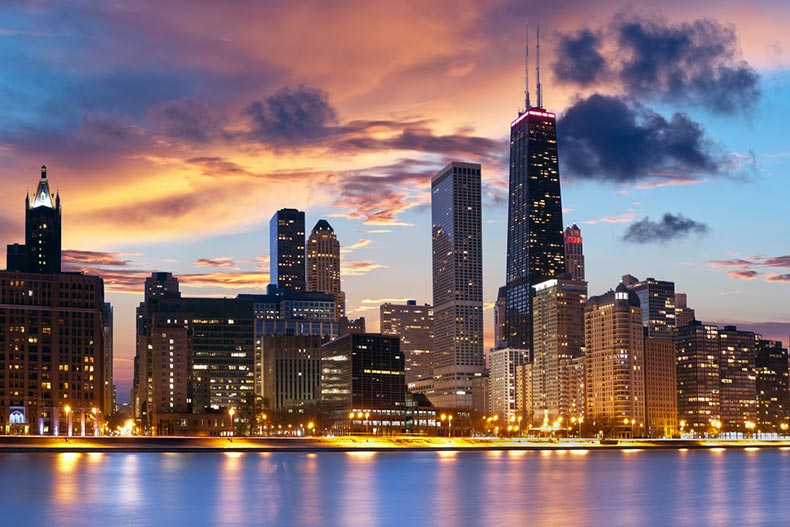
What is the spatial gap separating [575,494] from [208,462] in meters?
79.1

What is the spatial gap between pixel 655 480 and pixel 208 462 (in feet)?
233

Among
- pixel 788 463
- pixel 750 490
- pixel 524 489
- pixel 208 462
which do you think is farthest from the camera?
pixel 788 463

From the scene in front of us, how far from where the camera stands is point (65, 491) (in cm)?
10606

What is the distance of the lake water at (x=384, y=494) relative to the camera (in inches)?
3275

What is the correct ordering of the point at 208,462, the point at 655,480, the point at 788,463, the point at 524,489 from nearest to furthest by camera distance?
the point at 524,489 < the point at 655,480 < the point at 208,462 < the point at 788,463

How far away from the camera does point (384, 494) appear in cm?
10356

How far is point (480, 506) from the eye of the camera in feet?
303

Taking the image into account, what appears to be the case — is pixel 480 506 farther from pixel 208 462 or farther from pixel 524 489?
pixel 208 462

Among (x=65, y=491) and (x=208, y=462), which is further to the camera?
(x=208, y=462)

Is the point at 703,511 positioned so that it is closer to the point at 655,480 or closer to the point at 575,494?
the point at 575,494

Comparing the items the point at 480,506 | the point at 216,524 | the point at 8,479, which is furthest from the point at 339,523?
the point at 8,479

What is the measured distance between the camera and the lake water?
8319cm

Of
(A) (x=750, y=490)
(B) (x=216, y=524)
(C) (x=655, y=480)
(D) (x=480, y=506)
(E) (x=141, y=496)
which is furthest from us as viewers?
(C) (x=655, y=480)

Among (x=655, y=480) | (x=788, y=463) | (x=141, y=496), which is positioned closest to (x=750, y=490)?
(x=655, y=480)
